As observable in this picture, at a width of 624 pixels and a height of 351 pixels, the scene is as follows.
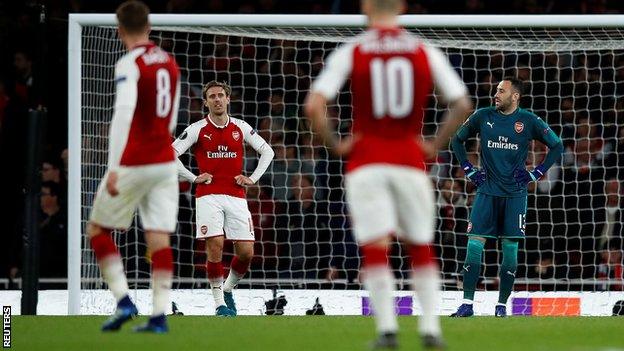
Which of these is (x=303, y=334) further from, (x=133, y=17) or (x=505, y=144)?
(x=505, y=144)

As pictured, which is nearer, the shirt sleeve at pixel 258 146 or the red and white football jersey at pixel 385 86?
the red and white football jersey at pixel 385 86

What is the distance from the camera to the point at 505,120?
1168cm

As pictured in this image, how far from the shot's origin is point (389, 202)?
6.89 metres

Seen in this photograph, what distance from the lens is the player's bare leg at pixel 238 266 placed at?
12.3 m

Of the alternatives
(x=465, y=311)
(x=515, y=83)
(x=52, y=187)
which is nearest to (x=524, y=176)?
(x=515, y=83)

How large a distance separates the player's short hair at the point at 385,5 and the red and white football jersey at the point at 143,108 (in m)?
1.83

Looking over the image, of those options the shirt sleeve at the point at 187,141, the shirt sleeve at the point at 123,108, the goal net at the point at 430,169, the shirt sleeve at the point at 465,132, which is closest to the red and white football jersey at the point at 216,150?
the shirt sleeve at the point at 187,141

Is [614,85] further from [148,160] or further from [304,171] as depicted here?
[148,160]

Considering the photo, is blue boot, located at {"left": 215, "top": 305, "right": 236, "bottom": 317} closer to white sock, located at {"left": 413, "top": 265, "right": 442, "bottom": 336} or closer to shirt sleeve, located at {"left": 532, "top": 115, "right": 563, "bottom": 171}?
shirt sleeve, located at {"left": 532, "top": 115, "right": 563, "bottom": 171}

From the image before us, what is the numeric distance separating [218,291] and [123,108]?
4.35 metres

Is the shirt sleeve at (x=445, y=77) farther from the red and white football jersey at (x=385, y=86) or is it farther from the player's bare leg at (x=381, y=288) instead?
the player's bare leg at (x=381, y=288)

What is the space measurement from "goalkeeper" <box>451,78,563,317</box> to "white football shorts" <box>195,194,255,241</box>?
7.08 ft

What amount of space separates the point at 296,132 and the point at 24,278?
3.99 meters

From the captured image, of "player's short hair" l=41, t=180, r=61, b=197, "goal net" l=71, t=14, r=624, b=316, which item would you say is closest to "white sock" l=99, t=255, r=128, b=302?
"goal net" l=71, t=14, r=624, b=316
